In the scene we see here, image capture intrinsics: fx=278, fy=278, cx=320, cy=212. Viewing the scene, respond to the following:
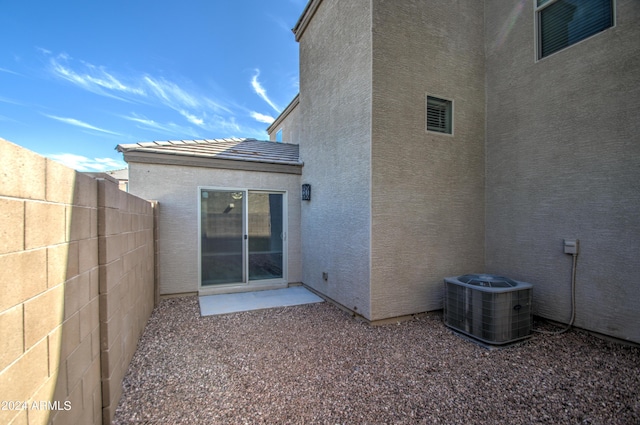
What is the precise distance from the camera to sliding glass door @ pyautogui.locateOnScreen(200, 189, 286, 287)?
645cm

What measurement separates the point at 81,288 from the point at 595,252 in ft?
19.8

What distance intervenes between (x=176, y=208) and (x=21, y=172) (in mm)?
5157

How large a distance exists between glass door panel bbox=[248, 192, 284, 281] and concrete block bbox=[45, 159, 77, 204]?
196 inches

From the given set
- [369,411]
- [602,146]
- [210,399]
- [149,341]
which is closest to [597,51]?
[602,146]

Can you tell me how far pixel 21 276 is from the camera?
4.35 ft

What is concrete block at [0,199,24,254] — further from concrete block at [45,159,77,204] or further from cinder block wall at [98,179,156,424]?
cinder block wall at [98,179,156,424]

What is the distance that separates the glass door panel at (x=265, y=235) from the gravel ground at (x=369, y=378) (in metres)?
2.40

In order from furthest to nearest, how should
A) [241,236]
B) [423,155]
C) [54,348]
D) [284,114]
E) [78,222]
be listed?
[284,114] → [241,236] → [423,155] → [78,222] → [54,348]

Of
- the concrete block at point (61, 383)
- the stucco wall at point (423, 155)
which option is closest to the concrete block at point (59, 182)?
the concrete block at point (61, 383)

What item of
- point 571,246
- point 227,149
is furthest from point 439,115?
point 227,149

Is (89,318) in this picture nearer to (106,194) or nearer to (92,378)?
(92,378)

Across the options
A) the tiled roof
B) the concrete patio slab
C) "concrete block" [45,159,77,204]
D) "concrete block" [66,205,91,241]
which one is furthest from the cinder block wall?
the tiled roof

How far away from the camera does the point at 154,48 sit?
8.02 m

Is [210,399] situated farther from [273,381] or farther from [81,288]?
[81,288]
